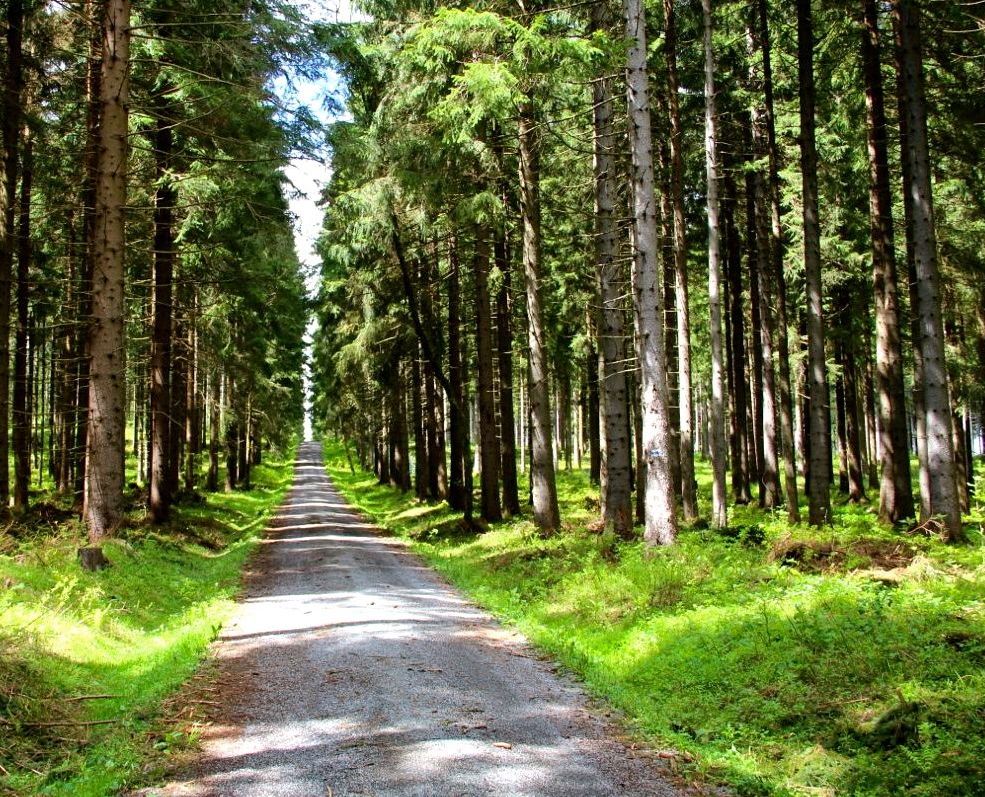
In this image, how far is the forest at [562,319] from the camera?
623 cm

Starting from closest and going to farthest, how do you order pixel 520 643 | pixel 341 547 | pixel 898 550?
1. pixel 520 643
2. pixel 898 550
3. pixel 341 547

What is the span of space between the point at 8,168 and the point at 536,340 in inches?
433

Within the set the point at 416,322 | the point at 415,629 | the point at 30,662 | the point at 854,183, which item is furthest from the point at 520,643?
the point at 854,183

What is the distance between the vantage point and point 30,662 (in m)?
6.42

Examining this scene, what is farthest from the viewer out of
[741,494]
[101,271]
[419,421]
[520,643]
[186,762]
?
[419,421]

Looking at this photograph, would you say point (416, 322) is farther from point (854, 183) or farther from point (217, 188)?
point (854, 183)

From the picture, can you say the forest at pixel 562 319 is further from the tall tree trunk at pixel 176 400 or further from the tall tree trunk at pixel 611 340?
the tall tree trunk at pixel 176 400

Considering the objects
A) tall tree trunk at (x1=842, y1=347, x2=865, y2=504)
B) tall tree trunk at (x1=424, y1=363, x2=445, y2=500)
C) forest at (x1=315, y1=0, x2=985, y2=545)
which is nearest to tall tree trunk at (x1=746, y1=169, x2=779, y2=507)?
forest at (x1=315, y1=0, x2=985, y2=545)

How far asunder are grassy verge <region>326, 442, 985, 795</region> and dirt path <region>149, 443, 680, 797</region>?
1.97 ft

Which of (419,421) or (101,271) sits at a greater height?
(101,271)

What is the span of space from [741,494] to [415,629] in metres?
19.6

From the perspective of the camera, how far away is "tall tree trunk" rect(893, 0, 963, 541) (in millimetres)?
11516

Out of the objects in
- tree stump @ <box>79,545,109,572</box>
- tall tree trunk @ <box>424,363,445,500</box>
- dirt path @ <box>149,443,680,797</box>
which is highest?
tall tree trunk @ <box>424,363,445,500</box>

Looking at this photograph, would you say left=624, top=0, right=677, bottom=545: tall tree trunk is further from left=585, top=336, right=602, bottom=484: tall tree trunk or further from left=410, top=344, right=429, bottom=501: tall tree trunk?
left=410, top=344, right=429, bottom=501: tall tree trunk
